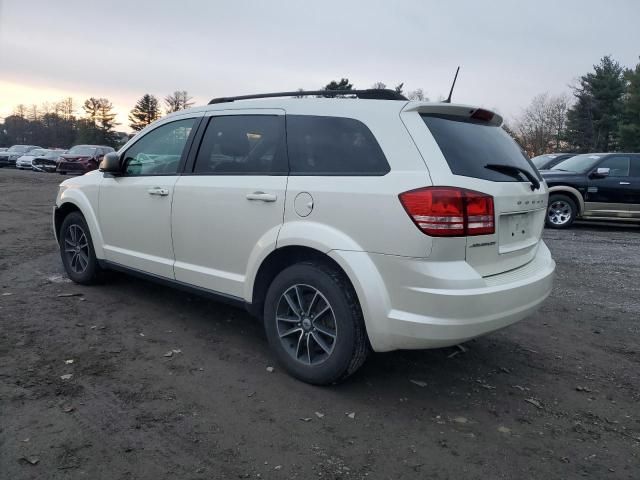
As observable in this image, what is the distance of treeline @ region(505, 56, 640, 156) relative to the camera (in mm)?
41344

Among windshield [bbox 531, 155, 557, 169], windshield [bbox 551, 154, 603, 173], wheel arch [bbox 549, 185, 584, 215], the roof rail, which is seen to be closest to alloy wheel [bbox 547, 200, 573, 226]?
wheel arch [bbox 549, 185, 584, 215]

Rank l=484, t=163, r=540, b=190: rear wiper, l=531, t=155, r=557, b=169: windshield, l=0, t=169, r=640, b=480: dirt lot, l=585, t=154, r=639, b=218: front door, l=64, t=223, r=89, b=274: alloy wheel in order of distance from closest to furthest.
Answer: l=0, t=169, r=640, b=480: dirt lot → l=484, t=163, r=540, b=190: rear wiper → l=64, t=223, r=89, b=274: alloy wheel → l=585, t=154, r=639, b=218: front door → l=531, t=155, r=557, b=169: windshield

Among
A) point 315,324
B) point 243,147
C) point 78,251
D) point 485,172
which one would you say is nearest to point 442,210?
point 485,172

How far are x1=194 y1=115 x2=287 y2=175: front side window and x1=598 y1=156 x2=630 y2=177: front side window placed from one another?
10.5 metres

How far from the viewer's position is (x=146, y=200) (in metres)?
4.45

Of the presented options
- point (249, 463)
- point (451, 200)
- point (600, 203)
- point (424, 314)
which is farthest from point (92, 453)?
point (600, 203)

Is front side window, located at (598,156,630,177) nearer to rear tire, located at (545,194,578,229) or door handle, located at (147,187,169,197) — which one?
rear tire, located at (545,194,578,229)

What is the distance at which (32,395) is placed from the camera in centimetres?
309

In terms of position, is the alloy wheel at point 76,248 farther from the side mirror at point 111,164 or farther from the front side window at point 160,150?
the front side window at point 160,150

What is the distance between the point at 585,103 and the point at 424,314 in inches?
2108

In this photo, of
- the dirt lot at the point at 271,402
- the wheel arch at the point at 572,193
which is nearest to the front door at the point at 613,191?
the wheel arch at the point at 572,193

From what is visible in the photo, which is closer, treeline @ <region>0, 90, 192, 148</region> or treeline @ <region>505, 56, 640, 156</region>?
treeline @ <region>505, 56, 640, 156</region>

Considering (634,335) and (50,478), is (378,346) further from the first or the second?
(634,335)

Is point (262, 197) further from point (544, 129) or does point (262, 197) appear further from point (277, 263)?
point (544, 129)
